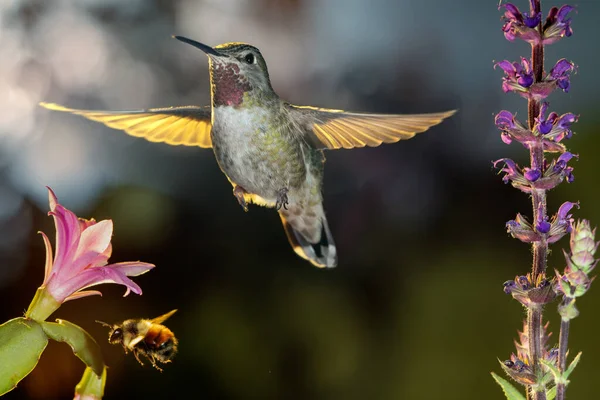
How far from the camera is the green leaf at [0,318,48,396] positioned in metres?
0.83

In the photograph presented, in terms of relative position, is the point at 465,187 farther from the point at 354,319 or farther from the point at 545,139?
the point at 545,139

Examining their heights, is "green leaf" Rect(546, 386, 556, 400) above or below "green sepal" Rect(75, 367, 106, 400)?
above

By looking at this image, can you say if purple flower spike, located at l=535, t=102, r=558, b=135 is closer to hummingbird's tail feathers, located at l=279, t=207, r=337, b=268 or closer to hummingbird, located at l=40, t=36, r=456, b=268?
hummingbird, located at l=40, t=36, r=456, b=268

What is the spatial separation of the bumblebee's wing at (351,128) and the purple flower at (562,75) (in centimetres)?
26

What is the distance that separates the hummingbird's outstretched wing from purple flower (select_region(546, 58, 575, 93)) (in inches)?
22.3

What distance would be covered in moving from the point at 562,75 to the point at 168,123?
681 mm

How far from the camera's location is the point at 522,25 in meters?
0.63

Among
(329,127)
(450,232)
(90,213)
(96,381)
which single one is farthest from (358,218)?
(96,381)

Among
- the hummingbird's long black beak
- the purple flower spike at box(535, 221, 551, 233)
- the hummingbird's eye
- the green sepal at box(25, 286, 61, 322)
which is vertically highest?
the hummingbird's long black beak

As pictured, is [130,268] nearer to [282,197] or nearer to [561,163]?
[282,197]

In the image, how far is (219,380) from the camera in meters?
3.79

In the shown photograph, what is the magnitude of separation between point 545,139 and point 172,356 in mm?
717

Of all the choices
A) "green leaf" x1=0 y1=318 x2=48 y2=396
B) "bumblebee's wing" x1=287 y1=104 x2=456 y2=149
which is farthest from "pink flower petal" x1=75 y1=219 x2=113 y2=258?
"bumblebee's wing" x1=287 y1=104 x2=456 y2=149

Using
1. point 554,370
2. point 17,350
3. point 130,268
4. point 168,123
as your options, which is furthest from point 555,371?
point 168,123
